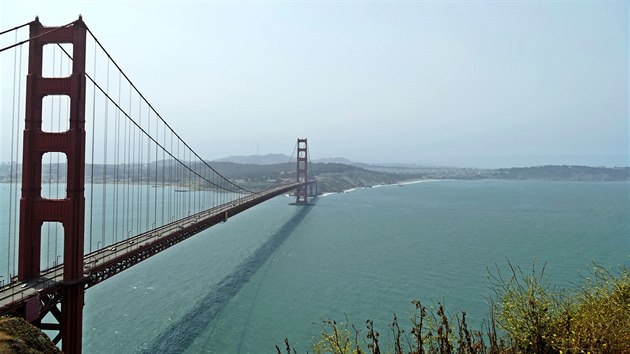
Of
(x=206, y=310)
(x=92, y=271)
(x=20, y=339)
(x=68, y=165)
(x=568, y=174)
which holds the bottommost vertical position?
(x=206, y=310)

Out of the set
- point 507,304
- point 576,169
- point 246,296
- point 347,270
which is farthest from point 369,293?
point 576,169

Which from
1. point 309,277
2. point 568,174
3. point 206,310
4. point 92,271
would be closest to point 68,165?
point 92,271

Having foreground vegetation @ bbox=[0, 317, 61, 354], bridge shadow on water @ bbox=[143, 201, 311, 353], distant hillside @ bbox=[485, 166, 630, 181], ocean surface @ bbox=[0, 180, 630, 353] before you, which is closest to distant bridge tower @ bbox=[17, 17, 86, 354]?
bridge shadow on water @ bbox=[143, 201, 311, 353]

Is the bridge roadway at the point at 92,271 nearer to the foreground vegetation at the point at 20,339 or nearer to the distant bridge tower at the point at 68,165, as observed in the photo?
the distant bridge tower at the point at 68,165

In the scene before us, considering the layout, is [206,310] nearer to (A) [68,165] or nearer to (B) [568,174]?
(A) [68,165]

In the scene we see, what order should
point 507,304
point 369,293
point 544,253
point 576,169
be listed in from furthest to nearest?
point 576,169
point 544,253
point 369,293
point 507,304

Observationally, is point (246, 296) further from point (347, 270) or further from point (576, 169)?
point (576, 169)

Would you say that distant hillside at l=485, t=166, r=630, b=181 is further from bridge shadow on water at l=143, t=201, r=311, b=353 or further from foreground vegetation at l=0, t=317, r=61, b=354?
foreground vegetation at l=0, t=317, r=61, b=354

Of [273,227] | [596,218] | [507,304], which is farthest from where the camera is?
[596,218]

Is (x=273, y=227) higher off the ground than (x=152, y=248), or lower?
lower
